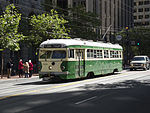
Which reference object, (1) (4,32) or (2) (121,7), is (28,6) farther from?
(2) (121,7)

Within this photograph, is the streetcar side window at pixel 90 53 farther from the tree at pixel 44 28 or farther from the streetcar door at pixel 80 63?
the tree at pixel 44 28

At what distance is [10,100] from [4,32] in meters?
14.0

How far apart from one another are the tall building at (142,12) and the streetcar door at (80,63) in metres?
86.5

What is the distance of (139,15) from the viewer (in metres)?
105

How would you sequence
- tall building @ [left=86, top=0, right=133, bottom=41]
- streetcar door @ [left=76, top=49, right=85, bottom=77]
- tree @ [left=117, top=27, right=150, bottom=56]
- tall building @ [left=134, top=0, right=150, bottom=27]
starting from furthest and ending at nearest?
tall building @ [left=134, top=0, right=150, bottom=27]
tall building @ [left=86, top=0, right=133, bottom=41]
tree @ [left=117, top=27, right=150, bottom=56]
streetcar door @ [left=76, top=49, right=85, bottom=77]

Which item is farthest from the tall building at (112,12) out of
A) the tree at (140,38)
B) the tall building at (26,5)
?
the tall building at (26,5)

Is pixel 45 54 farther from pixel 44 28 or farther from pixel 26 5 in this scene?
pixel 26 5

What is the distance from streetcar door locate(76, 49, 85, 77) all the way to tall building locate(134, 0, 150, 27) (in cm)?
8646

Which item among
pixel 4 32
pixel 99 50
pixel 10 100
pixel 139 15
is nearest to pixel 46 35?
pixel 4 32

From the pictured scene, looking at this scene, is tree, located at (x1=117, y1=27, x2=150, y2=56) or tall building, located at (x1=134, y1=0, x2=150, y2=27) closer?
tree, located at (x1=117, y1=27, x2=150, y2=56)

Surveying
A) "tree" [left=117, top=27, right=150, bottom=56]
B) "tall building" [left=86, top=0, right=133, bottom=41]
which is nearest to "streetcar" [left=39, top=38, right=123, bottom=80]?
"tall building" [left=86, top=0, right=133, bottom=41]

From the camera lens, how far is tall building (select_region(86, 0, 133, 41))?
60.7 metres

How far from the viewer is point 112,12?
68438mm

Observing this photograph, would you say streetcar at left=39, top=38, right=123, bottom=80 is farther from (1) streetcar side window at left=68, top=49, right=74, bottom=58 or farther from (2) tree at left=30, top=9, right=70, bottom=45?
(2) tree at left=30, top=9, right=70, bottom=45
